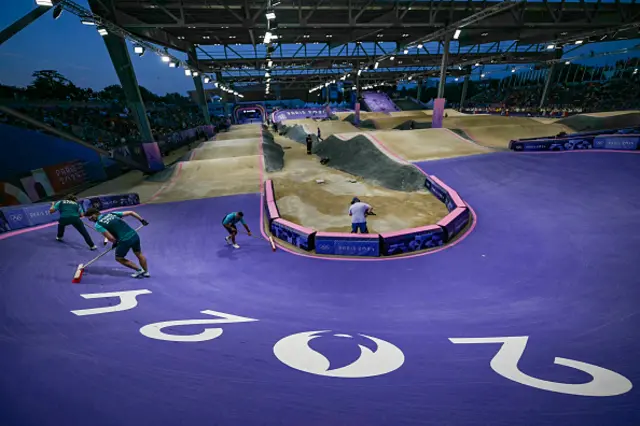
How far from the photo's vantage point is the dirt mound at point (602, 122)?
20.0 meters

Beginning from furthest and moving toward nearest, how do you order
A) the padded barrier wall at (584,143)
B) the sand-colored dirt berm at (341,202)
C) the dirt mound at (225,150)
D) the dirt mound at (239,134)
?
the dirt mound at (239,134) < the dirt mound at (225,150) < the padded barrier wall at (584,143) < the sand-colored dirt berm at (341,202)

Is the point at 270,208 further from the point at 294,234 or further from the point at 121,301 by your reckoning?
the point at 121,301

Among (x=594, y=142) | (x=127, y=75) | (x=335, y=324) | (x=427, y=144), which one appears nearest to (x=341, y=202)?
(x=335, y=324)

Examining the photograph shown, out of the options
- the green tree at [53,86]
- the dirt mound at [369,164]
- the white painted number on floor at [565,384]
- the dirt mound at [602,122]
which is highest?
the green tree at [53,86]

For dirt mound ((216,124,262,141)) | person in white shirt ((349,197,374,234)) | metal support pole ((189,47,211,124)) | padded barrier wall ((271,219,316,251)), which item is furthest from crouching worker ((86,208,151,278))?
metal support pole ((189,47,211,124))

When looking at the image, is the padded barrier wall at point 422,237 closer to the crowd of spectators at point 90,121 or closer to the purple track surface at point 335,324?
the purple track surface at point 335,324

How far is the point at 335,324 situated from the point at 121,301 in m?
4.46

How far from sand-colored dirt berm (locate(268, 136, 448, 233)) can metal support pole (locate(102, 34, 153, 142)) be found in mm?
10256

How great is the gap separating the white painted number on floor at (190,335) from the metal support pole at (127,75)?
1806cm

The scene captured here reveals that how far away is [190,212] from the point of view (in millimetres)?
11852

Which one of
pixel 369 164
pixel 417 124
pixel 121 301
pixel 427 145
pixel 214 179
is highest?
pixel 417 124

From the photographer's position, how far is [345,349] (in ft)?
13.9

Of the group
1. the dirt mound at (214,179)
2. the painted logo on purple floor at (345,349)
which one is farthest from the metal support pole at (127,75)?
the painted logo on purple floor at (345,349)

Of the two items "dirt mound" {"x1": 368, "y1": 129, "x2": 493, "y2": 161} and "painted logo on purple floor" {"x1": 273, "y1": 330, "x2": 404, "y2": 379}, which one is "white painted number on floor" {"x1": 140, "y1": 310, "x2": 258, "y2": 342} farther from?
"dirt mound" {"x1": 368, "y1": 129, "x2": 493, "y2": 161}
